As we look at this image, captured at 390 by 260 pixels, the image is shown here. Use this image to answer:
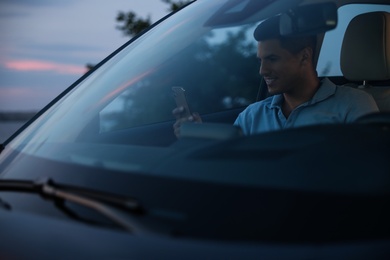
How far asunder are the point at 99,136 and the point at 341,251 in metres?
1.08

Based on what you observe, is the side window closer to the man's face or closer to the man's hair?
the man's face

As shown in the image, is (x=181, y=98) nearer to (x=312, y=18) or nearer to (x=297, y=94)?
(x=297, y=94)

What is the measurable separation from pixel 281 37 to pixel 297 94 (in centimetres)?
49

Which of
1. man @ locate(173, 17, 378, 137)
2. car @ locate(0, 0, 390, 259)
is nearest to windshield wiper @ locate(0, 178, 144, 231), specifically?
car @ locate(0, 0, 390, 259)

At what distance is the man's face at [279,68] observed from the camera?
11.0 feet

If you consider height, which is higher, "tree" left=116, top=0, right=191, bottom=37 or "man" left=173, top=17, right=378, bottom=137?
"tree" left=116, top=0, right=191, bottom=37

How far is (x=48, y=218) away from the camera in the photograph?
→ 7.34 feet

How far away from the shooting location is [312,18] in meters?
2.95

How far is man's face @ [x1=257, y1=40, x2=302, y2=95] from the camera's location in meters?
3.34

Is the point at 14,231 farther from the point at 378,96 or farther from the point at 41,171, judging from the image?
the point at 378,96

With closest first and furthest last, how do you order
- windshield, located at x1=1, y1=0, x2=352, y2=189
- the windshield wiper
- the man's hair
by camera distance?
the windshield wiper → windshield, located at x1=1, y1=0, x2=352, y2=189 → the man's hair

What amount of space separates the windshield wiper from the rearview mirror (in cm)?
106

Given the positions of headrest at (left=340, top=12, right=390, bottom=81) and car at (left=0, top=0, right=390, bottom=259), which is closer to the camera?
car at (left=0, top=0, right=390, bottom=259)

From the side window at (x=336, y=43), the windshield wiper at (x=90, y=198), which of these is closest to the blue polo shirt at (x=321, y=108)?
the side window at (x=336, y=43)
